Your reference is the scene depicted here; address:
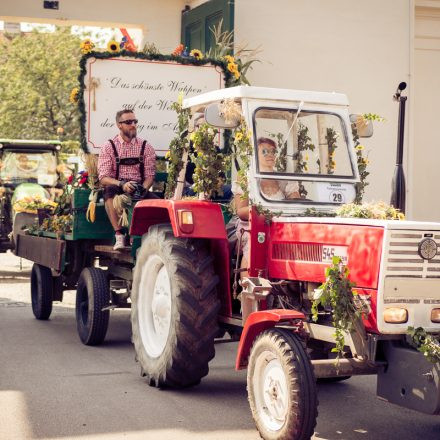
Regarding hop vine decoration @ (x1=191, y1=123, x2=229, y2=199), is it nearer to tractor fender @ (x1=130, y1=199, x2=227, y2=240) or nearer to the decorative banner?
tractor fender @ (x1=130, y1=199, x2=227, y2=240)

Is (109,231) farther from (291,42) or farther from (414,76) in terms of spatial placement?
(414,76)

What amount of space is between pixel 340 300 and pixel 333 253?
445mm

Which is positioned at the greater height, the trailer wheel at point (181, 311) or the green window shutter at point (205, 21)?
the green window shutter at point (205, 21)

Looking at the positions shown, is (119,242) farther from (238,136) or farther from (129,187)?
(238,136)

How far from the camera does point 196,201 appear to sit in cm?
731

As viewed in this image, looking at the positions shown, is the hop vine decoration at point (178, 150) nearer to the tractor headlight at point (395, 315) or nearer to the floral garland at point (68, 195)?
the floral garland at point (68, 195)

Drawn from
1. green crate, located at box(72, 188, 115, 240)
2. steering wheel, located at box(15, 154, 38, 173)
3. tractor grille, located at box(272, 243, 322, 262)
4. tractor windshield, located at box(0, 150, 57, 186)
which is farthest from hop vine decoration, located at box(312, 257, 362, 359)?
A: steering wheel, located at box(15, 154, 38, 173)

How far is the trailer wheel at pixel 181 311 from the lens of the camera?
7090 mm

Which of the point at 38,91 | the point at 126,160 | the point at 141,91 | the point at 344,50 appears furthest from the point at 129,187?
the point at 38,91

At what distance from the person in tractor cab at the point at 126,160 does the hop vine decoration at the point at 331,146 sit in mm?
2576

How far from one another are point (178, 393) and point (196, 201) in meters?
1.40

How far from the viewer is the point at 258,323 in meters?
6.23

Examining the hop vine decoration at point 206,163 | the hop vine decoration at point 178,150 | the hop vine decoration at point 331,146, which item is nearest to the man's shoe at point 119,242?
the hop vine decoration at point 178,150

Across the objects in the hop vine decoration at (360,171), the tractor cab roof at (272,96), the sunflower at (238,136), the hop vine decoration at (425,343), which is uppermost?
the tractor cab roof at (272,96)
